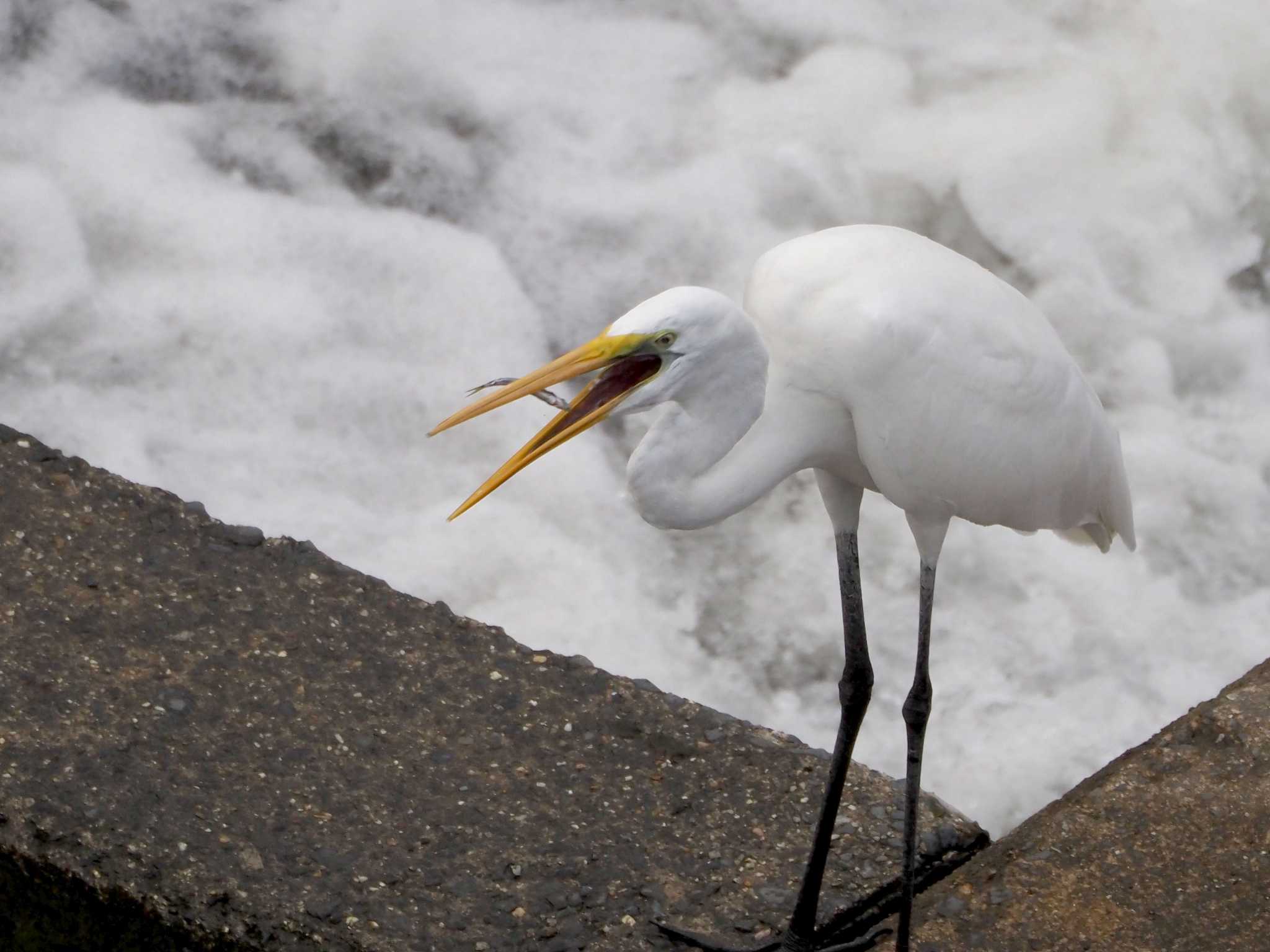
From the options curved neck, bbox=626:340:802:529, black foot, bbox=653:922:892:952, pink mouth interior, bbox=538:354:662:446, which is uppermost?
pink mouth interior, bbox=538:354:662:446

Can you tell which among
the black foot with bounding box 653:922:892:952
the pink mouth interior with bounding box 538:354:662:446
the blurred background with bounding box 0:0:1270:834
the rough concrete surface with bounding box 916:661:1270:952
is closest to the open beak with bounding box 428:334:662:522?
the pink mouth interior with bounding box 538:354:662:446

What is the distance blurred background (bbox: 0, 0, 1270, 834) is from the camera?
13.2 ft

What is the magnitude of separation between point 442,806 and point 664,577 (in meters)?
1.57

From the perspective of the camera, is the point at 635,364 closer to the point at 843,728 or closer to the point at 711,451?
the point at 711,451

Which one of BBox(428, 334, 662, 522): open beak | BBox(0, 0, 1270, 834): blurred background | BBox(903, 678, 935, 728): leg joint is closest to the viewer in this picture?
BBox(428, 334, 662, 522): open beak

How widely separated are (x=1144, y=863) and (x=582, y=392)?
120 centimetres

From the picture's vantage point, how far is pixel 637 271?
4.90m

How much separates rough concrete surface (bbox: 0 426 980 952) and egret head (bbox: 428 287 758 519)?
686mm

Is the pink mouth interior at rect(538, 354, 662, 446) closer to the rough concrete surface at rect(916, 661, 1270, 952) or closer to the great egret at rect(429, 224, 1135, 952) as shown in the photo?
the great egret at rect(429, 224, 1135, 952)

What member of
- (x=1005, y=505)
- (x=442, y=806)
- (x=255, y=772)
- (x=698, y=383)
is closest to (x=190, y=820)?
(x=255, y=772)

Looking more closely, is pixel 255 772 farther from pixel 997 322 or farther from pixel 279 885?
pixel 997 322

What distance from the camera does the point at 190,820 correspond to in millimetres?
2498

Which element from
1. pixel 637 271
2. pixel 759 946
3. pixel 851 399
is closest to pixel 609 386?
pixel 851 399

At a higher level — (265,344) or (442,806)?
(442,806)
